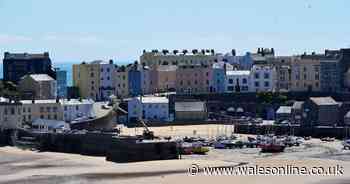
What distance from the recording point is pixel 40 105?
8356 centimetres

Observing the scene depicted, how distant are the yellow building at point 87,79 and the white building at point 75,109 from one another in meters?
17.5

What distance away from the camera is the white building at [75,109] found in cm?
8531

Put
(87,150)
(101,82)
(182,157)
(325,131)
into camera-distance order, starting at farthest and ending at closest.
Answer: (101,82), (325,131), (87,150), (182,157)

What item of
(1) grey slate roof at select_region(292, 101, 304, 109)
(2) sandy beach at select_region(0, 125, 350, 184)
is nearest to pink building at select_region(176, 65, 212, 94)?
(1) grey slate roof at select_region(292, 101, 304, 109)

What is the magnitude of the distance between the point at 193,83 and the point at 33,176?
58.7 m

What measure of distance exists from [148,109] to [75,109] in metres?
8.13

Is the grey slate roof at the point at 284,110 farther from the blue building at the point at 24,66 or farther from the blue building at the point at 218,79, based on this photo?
the blue building at the point at 24,66

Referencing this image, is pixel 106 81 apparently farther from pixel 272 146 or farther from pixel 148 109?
pixel 272 146

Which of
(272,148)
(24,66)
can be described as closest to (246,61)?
(24,66)

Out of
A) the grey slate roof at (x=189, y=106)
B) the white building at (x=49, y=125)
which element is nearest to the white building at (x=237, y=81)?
the grey slate roof at (x=189, y=106)

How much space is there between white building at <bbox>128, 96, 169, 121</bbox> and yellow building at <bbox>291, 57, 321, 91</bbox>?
21232 mm

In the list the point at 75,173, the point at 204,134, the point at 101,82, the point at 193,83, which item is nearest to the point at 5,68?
the point at 101,82

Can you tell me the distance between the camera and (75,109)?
283 feet

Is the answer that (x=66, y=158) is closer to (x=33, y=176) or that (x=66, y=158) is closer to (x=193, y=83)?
(x=33, y=176)
